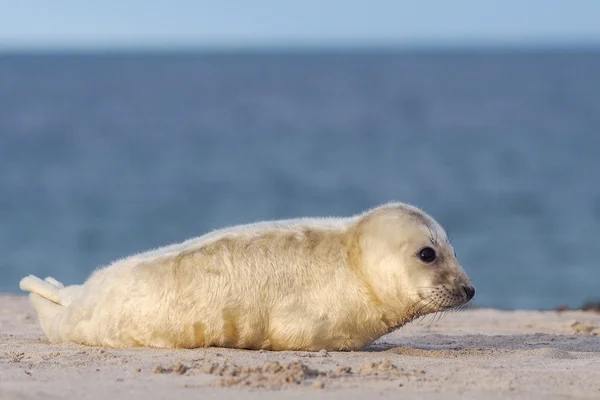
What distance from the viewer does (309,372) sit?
20.9ft

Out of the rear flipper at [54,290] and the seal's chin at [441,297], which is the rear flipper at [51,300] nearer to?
the rear flipper at [54,290]

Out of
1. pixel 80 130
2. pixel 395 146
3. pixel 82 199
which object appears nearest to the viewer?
pixel 82 199

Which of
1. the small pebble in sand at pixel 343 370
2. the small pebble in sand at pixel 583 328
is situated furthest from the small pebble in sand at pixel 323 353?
the small pebble in sand at pixel 583 328

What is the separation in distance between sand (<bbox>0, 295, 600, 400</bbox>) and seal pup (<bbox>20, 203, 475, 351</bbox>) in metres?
0.19

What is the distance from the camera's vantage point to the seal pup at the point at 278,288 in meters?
7.47

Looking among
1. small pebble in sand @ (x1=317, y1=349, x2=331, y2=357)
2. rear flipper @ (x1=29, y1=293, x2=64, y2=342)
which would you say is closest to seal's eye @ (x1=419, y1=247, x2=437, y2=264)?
small pebble in sand @ (x1=317, y1=349, x2=331, y2=357)

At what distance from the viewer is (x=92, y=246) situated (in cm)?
2781

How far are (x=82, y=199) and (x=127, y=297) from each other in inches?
1175

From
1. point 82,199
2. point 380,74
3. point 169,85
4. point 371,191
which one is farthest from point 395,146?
point 380,74

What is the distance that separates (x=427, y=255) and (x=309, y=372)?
1658mm

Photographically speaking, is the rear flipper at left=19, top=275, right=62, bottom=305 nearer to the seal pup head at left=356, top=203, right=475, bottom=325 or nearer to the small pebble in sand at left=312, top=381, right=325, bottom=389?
the seal pup head at left=356, top=203, right=475, bottom=325

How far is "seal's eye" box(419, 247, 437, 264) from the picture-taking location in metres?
7.71

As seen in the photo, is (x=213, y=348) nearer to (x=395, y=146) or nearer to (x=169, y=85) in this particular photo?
(x=395, y=146)

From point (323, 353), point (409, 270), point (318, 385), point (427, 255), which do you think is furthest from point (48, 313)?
point (318, 385)
